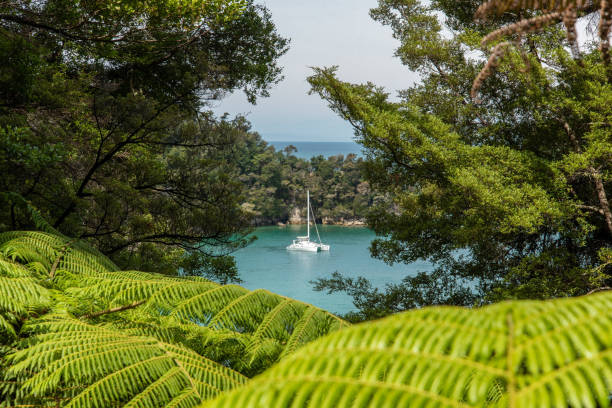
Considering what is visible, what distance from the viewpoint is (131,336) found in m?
1.36

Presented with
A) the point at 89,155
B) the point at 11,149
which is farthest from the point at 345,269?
the point at 11,149

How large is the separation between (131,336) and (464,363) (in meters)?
1.18

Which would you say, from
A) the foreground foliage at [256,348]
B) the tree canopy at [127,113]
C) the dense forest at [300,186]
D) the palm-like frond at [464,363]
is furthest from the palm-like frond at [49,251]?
the dense forest at [300,186]

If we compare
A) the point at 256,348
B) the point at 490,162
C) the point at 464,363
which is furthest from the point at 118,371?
the point at 490,162

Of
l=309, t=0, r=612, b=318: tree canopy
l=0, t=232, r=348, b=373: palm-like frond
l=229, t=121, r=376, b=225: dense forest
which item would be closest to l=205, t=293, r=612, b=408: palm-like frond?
l=0, t=232, r=348, b=373: palm-like frond

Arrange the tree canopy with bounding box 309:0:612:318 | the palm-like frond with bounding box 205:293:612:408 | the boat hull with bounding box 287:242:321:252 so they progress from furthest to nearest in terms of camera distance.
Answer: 1. the boat hull with bounding box 287:242:321:252
2. the tree canopy with bounding box 309:0:612:318
3. the palm-like frond with bounding box 205:293:612:408

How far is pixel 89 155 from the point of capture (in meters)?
6.05

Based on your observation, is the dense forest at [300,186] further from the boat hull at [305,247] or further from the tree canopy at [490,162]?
the tree canopy at [490,162]

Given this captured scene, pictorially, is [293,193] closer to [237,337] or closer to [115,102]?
[115,102]

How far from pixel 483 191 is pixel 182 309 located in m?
5.17

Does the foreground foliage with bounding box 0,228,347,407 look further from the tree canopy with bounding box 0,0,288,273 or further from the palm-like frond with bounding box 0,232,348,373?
the tree canopy with bounding box 0,0,288,273

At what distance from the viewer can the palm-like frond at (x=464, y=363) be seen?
1.57ft

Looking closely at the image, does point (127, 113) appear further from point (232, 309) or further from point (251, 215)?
point (232, 309)

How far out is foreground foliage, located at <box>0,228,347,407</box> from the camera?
1150mm
